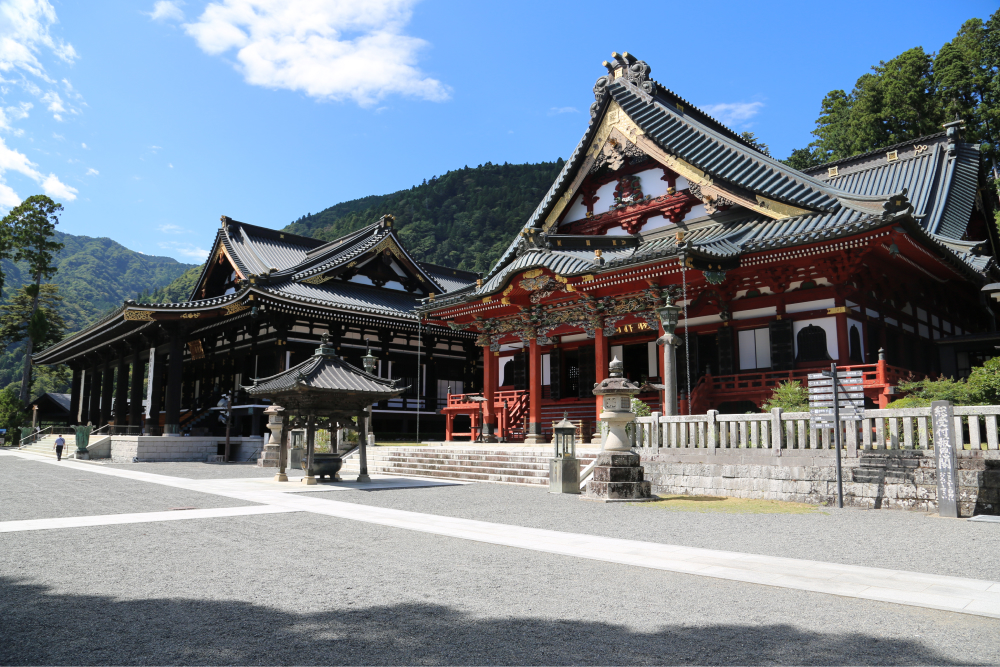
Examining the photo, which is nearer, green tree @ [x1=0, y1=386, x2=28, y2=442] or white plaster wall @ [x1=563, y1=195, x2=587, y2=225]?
white plaster wall @ [x1=563, y1=195, x2=587, y2=225]

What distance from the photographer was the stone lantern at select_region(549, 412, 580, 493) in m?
13.7

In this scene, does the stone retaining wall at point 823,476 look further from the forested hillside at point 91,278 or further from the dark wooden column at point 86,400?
the forested hillside at point 91,278

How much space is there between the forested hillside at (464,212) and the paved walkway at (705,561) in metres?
59.0

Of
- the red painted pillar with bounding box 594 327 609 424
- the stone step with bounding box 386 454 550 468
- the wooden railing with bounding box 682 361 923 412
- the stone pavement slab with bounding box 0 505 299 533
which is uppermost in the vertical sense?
the red painted pillar with bounding box 594 327 609 424

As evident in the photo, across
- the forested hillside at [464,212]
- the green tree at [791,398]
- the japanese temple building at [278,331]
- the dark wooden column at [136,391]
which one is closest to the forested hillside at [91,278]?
the forested hillside at [464,212]

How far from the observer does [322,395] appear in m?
16.0

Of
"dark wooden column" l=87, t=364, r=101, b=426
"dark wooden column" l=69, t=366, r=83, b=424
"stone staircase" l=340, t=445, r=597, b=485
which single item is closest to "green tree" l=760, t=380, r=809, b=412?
"stone staircase" l=340, t=445, r=597, b=485

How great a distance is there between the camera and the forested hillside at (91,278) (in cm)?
9444

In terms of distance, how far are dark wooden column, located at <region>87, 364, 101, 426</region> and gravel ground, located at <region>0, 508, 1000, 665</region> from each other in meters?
39.5

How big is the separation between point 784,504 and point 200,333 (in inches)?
1173

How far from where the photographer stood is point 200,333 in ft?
108

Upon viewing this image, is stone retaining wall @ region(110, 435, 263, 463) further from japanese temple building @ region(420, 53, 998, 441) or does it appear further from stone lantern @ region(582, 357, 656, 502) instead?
stone lantern @ region(582, 357, 656, 502)

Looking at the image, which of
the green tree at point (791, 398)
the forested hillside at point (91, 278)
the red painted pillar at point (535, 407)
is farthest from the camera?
the forested hillside at point (91, 278)

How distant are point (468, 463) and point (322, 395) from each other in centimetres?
447
